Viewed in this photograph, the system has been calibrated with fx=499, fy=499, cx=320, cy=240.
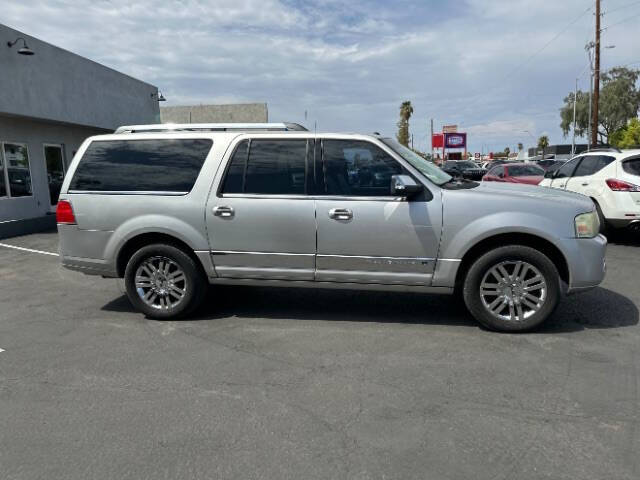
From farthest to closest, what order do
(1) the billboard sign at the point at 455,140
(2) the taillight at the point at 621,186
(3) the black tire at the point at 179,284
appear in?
(1) the billboard sign at the point at 455,140
(2) the taillight at the point at 621,186
(3) the black tire at the point at 179,284

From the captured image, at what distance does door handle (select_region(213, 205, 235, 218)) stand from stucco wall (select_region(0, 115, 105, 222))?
11119 millimetres

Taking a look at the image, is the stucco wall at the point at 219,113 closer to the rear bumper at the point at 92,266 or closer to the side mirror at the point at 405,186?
the rear bumper at the point at 92,266

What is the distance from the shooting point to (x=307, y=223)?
4785 millimetres

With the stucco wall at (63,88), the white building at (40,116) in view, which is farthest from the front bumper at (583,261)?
the stucco wall at (63,88)

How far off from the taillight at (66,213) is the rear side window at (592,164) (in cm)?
854

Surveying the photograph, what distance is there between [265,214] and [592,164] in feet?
24.0

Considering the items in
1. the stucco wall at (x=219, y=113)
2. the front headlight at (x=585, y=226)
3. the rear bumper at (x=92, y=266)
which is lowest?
the rear bumper at (x=92, y=266)

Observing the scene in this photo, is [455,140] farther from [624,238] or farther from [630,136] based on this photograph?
[624,238]

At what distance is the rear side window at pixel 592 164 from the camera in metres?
8.93

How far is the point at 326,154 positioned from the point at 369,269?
120 cm

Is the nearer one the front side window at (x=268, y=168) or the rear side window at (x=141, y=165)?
the front side window at (x=268, y=168)

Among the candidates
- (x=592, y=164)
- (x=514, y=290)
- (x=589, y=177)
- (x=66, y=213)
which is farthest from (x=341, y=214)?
(x=592, y=164)

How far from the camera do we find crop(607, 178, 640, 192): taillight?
821cm

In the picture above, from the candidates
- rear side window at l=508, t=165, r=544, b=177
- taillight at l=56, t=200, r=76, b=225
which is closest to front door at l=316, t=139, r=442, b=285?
A: taillight at l=56, t=200, r=76, b=225
